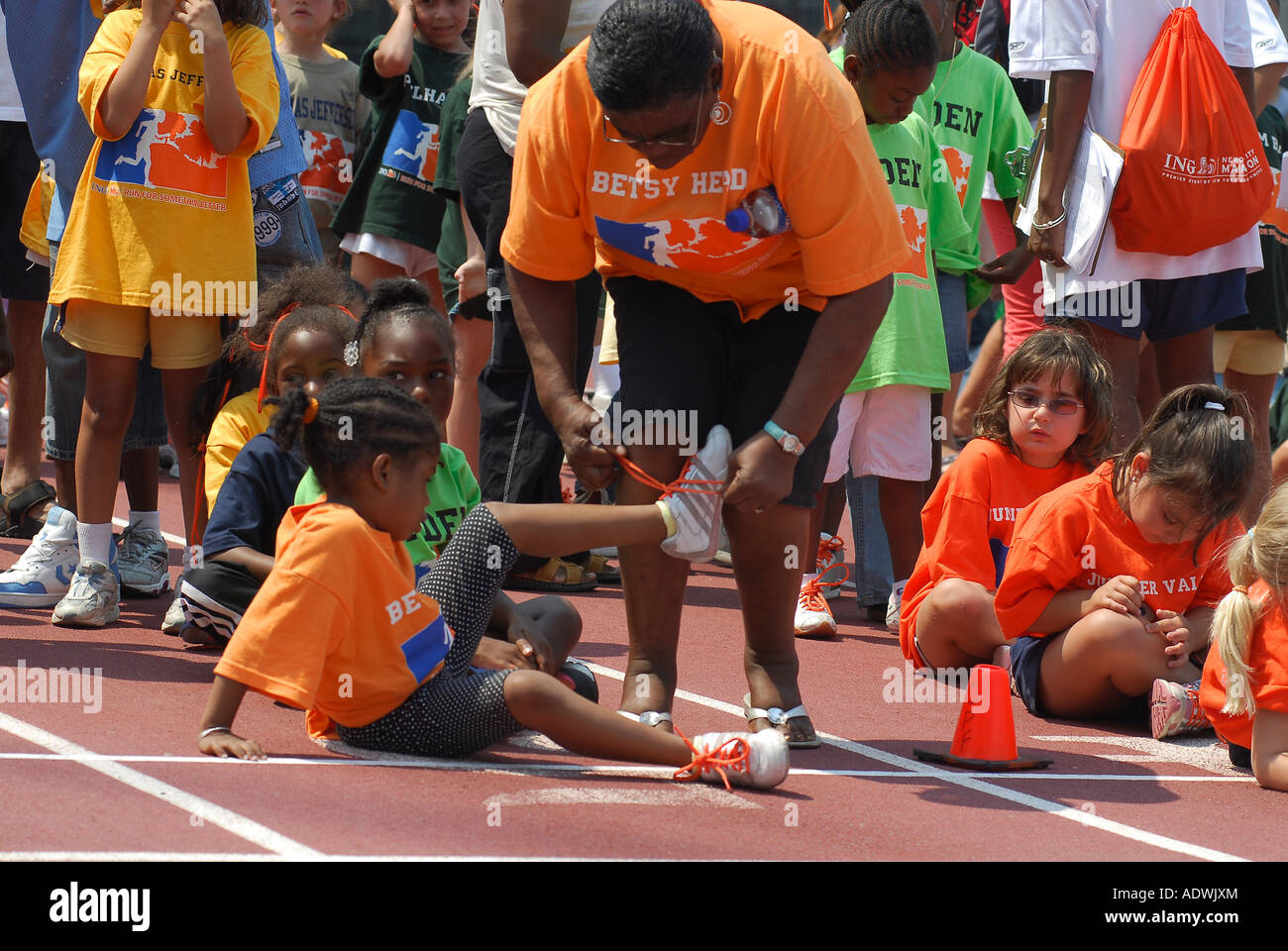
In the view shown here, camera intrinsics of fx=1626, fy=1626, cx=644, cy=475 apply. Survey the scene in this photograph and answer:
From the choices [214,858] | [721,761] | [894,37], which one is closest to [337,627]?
[214,858]

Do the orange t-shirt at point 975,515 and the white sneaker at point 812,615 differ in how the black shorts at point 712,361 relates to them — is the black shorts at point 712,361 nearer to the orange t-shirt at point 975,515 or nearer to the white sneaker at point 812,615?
the orange t-shirt at point 975,515

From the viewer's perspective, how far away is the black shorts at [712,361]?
4016mm

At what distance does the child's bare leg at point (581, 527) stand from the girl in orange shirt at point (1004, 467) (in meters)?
1.39

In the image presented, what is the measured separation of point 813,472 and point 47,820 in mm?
1963

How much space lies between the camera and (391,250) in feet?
25.4

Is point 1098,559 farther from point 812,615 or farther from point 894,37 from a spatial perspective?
point 894,37

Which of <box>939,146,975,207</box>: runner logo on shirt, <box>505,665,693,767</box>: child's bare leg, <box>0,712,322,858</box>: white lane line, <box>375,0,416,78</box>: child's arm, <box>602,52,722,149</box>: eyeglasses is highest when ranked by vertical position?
<box>375,0,416,78</box>: child's arm

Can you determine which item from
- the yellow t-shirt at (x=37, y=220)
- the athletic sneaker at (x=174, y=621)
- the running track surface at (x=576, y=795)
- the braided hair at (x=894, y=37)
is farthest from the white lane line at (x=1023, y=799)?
the yellow t-shirt at (x=37, y=220)

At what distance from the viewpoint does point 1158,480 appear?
462cm

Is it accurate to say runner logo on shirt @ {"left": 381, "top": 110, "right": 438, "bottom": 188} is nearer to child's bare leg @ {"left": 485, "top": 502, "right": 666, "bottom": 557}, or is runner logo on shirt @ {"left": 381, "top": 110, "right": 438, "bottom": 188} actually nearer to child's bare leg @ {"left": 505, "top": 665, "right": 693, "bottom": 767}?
child's bare leg @ {"left": 485, "top": 502, "right": 666, "bottom": 557}

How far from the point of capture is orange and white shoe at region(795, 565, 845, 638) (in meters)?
5.73

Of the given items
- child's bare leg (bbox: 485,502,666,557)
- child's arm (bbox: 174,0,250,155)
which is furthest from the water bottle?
child's arm (bbox: 174,0,250,155)

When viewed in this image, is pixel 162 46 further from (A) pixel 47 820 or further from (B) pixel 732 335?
(A) pixel 47 820

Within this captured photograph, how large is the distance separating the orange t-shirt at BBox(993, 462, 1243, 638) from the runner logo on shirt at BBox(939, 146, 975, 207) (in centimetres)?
191
